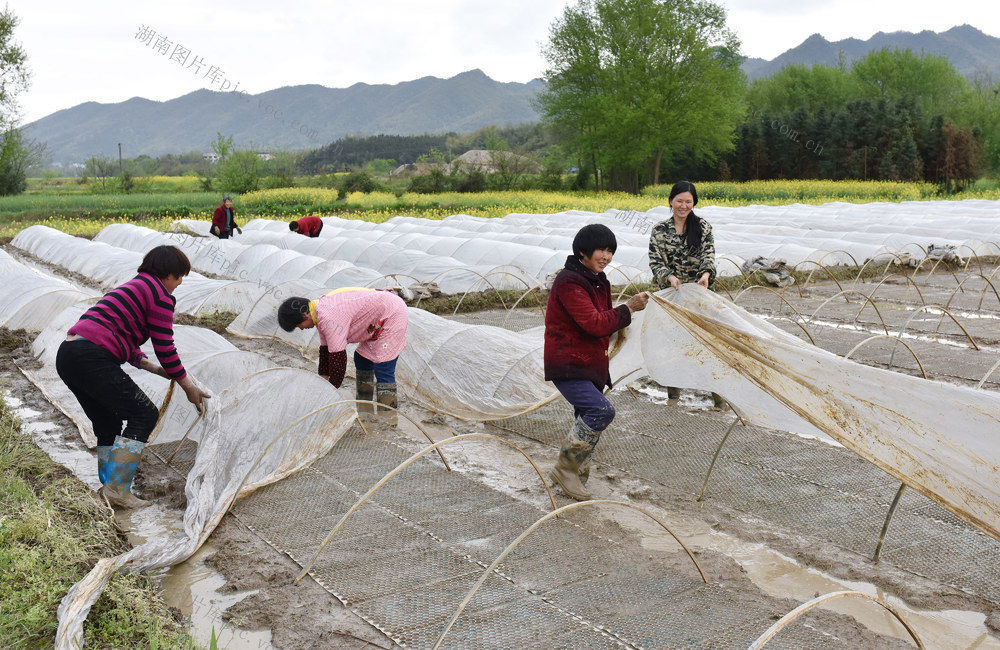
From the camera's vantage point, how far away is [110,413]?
3.93 metres

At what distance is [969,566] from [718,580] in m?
1.16

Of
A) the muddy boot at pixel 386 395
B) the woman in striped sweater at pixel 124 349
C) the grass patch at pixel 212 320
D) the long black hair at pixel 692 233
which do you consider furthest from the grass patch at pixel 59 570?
the grass patch at pixel 212 320

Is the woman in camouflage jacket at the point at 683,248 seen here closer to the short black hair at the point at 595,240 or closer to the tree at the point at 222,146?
the short black hair at the point at 595,240

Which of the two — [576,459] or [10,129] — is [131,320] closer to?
[576,459]

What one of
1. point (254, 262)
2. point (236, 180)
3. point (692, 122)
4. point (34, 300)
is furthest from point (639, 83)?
point (34, 300)

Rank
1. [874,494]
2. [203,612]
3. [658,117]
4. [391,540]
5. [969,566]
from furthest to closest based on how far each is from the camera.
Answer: [658,117]
[874,494]
[391,540]
[969,566]
[203,612]

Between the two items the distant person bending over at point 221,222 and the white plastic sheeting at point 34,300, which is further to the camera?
the distant person bending over at point 221,222

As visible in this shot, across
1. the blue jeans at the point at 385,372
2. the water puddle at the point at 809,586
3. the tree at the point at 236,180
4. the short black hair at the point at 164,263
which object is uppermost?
the tree at the point at 236,180

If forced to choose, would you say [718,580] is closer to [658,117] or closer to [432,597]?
[432,597]

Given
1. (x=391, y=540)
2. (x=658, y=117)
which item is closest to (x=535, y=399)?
(x=391, y=540)

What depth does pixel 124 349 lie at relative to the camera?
12.4ft

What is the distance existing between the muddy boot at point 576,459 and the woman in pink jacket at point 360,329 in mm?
1538

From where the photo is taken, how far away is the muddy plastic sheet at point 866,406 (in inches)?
108

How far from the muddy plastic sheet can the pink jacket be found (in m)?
1.92
